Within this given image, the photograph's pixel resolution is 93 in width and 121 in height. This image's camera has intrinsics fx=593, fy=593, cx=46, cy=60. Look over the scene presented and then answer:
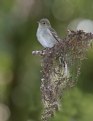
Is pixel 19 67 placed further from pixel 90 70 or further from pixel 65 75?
pixel 65 75

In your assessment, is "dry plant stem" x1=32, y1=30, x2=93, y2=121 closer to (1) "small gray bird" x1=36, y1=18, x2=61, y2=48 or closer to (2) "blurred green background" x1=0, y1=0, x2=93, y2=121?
(1) "small gray bird" x1=36, y1=18, x2=61, y2=48

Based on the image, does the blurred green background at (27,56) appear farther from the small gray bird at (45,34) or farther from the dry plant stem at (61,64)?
the dry plant stem at (61,64)

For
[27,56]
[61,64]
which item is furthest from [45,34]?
[27,56]

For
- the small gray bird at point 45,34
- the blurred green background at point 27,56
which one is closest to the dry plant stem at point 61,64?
the small gray bird at point 45,34

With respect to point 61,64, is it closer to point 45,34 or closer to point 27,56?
point 45,34

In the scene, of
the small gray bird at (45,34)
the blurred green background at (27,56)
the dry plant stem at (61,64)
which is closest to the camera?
the dry plant stem at (61,64)

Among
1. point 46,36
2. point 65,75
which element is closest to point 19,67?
point 46,36

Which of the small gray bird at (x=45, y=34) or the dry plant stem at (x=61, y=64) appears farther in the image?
the small gray bird at (x=45, y=34)
